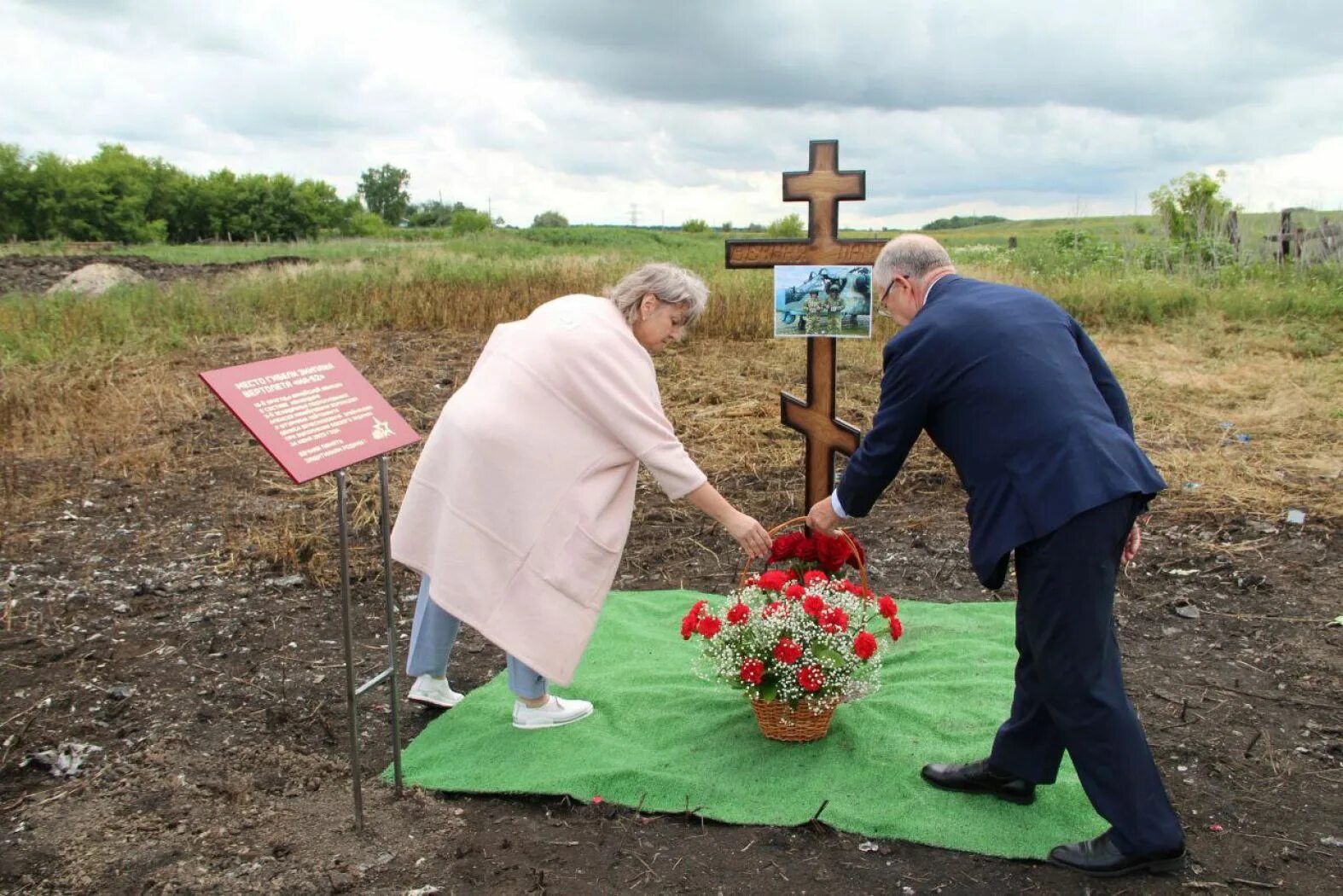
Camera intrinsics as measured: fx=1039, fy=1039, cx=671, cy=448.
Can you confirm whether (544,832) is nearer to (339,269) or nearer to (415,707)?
(415,707)

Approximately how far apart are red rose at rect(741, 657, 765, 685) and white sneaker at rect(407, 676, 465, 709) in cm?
128

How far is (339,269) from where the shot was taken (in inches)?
635

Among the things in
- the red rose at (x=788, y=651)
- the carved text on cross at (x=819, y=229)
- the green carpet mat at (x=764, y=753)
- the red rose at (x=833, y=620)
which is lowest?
the green carpet mat at (x=764, y=753)

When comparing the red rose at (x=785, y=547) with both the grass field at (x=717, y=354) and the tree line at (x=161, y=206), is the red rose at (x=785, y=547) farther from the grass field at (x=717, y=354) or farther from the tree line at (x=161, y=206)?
the tree line at (x=161, y=206)

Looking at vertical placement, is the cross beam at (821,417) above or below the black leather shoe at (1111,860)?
above

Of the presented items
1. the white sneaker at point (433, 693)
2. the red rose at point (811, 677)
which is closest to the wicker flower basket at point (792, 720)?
the red rose at point (811, 677)

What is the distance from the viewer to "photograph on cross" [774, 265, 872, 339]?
193 inches

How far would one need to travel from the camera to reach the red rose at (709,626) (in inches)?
136

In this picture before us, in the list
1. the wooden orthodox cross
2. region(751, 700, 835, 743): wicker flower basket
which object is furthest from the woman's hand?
the wooden orthodox cross

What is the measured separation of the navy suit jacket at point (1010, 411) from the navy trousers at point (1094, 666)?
0.25 feet

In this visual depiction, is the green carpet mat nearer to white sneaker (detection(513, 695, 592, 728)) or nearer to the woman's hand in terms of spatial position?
white sneaker (detection(513, 695, 592, 728))

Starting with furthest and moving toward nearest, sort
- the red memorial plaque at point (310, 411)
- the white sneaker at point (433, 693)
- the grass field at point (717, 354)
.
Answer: the grass field at point (717, 354)
the white sneaker at point (433, 693)
the red memorial plaque at point (310, 411)

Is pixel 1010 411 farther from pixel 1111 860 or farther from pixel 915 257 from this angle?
pixel 1111 860

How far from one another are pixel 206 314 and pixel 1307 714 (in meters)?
12.2
